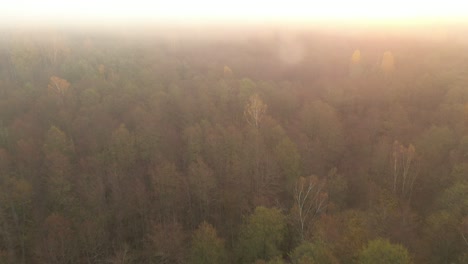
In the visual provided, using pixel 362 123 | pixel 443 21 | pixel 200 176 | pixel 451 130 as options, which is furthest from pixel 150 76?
pixel 443 21

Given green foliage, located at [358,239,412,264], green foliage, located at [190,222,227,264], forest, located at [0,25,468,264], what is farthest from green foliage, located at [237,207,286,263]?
green foliage, located at [358,239,412,264]

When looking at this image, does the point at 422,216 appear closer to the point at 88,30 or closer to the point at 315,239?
the point at 315,239

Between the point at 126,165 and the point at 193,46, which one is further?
the point at 193,46

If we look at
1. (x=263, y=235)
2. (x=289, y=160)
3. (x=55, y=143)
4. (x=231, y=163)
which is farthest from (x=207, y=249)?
(x=55, y=143)

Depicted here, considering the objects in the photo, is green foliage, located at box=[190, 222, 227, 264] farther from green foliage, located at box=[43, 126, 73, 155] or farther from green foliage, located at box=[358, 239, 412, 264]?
green foliage, located at box=[43, 126, 73, 155]

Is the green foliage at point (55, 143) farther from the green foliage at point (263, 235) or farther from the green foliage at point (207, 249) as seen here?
the green foliage at point (263, 235)

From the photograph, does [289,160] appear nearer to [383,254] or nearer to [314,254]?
[314,254]

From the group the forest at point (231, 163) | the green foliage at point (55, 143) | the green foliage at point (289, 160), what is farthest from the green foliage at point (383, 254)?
the green foliage at point (55, 143)
